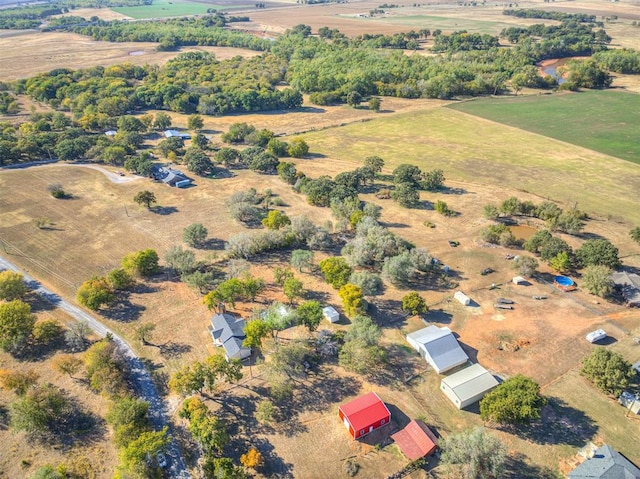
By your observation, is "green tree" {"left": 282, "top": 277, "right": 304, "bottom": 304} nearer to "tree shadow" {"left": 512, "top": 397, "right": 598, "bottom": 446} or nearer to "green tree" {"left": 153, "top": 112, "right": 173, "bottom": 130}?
"tree shadow" {"left": 512, "top": 397, "right": 598, "bottom": 446}

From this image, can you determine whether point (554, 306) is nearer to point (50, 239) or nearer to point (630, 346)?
point (630, 346)

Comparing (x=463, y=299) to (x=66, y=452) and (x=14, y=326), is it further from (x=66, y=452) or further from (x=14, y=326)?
(x=14, y=326)

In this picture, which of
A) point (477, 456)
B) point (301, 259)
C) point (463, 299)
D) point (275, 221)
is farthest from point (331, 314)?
point (275, 221)

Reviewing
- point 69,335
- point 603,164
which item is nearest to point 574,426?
point 69,335

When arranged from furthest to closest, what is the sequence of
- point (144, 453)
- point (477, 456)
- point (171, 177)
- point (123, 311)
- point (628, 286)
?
point (171, 177) → point (628, 286) → point (123, 311) → point (144, 453) → point (477, 456)

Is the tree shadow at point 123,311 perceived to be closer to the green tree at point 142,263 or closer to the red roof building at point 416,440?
the green tree at point 142,263

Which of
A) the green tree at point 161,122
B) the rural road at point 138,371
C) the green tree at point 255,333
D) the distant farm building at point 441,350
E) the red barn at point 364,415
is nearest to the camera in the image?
the rural road at point 138,371

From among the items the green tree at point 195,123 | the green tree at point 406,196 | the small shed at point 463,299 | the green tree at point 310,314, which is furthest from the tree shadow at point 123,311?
the green tree at point 195,123
